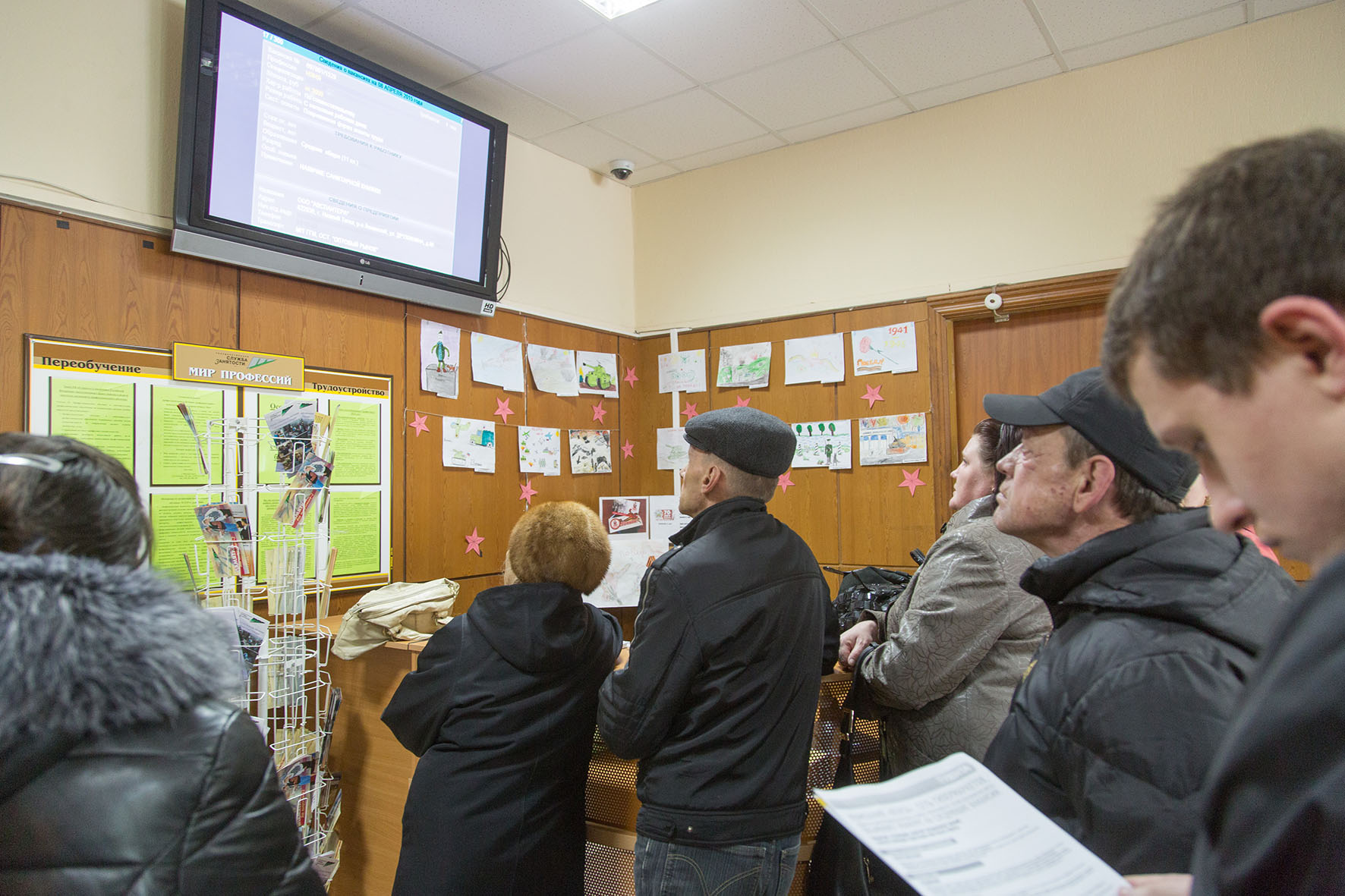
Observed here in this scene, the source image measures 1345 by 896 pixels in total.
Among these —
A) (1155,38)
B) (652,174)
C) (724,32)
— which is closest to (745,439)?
(724,32)

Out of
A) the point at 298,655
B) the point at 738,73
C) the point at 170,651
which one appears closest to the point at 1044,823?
the point at 170,651

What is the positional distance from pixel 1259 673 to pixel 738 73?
→ 3.29 metres

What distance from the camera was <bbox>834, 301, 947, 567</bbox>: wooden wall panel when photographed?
3572mm

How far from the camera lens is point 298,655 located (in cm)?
218

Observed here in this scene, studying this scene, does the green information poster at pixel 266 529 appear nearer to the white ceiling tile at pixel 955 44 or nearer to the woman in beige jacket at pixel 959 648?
the woman in beige jacket at pixel 959 648

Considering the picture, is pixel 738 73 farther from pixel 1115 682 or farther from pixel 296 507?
pixel 1115 682

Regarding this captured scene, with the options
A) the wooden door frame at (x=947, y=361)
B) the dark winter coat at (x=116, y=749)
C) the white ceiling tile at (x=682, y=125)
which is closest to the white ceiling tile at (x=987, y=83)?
the white ceiling tile at (x=682, y=125)

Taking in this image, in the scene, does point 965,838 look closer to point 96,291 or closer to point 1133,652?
point 1133,652

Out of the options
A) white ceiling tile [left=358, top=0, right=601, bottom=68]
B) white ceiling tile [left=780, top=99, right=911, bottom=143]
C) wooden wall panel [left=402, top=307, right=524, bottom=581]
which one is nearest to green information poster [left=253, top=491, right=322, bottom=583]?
wooden wall panel [left=402, top=307, right=524, bottom=581]

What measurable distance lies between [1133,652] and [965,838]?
322 millimetres

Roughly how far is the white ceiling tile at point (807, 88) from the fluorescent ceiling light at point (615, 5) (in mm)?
658

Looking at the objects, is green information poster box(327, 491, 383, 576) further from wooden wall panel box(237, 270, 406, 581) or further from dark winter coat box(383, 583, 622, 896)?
dark winter coat box(383, 583, 622, 896)

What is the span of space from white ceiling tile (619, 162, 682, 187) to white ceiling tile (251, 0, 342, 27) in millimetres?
1817

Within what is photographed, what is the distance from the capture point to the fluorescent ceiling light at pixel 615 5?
108 inches
